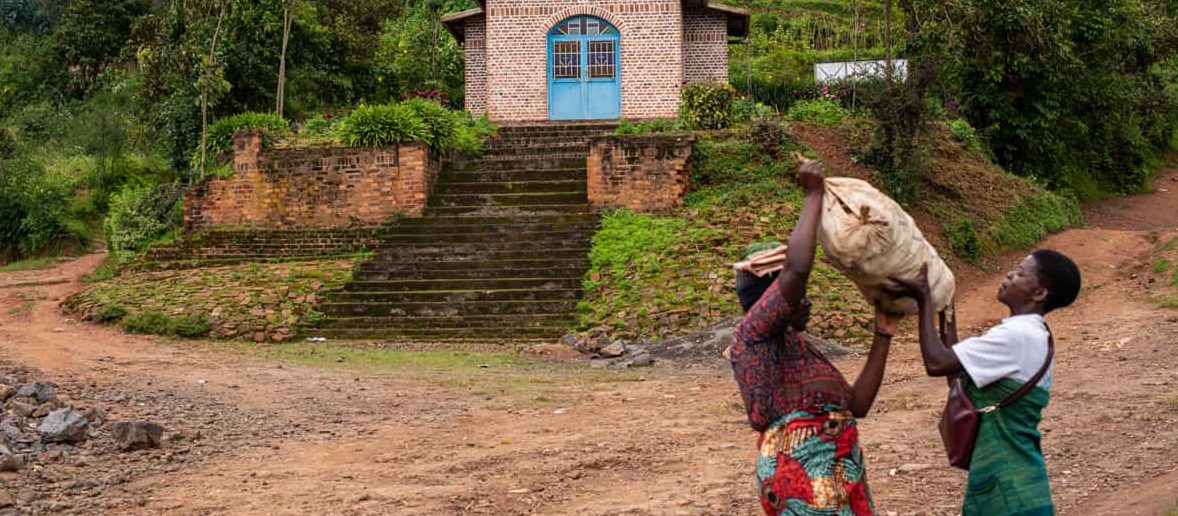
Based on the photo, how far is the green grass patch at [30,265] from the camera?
21250 millimetres

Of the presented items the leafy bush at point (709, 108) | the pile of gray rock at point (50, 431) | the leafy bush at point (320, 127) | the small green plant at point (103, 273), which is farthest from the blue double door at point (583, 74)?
the pile of gray rock at point (50, 431)

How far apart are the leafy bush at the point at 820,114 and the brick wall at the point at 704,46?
3.54 metres

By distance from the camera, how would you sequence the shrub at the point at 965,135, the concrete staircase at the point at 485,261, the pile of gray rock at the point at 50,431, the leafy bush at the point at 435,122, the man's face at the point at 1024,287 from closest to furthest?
the man's face at the point at 1024,287 → the pile of gray rock at the point at 50,431 → the concrete staircase at the point at 485,261 → the leafy bush at the point at 435,122 → the shrub at the point at 965,135

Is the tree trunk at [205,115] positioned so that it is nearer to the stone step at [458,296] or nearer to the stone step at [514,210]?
the stone step at [514,210]

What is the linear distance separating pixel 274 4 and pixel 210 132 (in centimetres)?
540

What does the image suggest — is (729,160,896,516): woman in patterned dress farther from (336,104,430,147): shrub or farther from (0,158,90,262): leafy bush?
(0,158,90,262): leafy bush

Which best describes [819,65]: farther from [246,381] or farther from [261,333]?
[246,381]

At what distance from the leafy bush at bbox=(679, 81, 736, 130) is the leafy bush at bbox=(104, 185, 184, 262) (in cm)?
893

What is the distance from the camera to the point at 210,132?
20188 millimetres

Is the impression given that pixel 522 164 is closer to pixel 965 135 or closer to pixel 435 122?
pixel 435 122

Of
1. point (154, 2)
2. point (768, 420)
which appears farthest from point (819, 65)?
point (768, 420)

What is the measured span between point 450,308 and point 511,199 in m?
3.24

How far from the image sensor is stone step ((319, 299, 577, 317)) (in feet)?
50.2

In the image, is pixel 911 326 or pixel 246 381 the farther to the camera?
pixel 911 326
